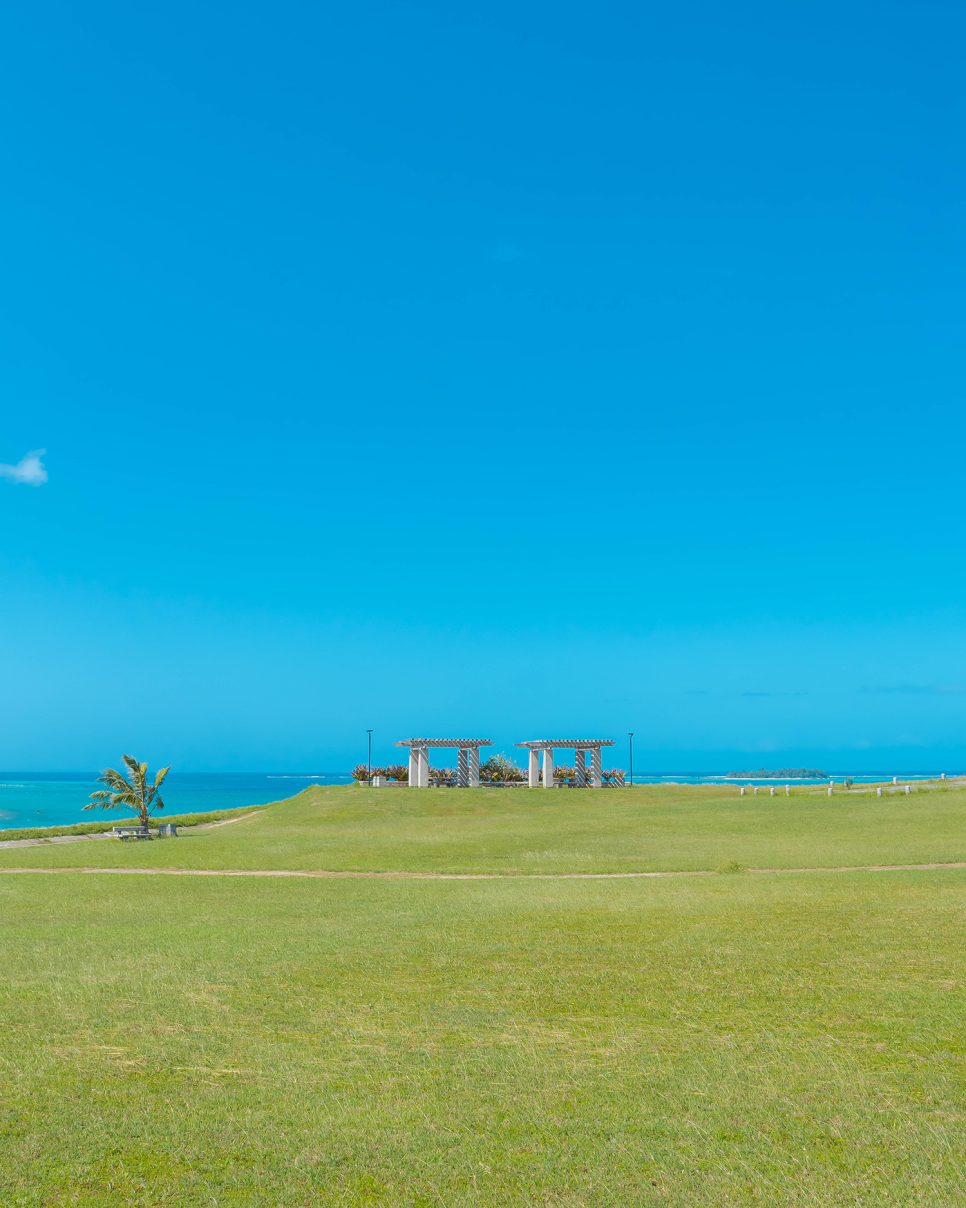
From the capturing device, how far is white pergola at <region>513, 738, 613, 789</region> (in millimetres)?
63938

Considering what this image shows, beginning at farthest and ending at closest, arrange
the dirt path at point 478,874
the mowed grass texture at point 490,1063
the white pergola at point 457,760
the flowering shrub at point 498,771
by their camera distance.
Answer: the flowering shrub at point 498,771
the white pergola at point 457,760
the dirt path at point 478,874
the mowed grass texture at point 490,1063

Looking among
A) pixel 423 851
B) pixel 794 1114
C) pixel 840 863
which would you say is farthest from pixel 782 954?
pixel 423 851

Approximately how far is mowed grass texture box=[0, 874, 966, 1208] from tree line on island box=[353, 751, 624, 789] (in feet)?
166

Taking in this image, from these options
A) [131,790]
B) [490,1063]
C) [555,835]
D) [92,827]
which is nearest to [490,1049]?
[490,1063]

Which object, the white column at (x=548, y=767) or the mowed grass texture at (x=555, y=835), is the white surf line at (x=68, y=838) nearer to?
the mowed grass texture at (x=555, y=835)

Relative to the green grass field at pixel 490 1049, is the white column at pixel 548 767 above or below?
above

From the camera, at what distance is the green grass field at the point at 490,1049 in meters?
5.78

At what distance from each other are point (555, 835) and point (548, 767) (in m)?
29.4

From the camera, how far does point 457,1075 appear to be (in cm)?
753

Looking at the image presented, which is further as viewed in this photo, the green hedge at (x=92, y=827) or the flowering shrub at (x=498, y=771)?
the flowering shrub at (x=498, y=771)

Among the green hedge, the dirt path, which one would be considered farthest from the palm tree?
the dirt path

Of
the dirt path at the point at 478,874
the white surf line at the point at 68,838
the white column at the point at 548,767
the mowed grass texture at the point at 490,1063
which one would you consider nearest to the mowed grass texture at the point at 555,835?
the dirt path at the point at 478,874

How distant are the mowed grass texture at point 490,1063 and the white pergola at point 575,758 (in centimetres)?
4920

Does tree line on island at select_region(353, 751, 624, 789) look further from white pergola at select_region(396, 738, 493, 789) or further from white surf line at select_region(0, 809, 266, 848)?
white surf line at select_region(0, 809, 266, 848)
